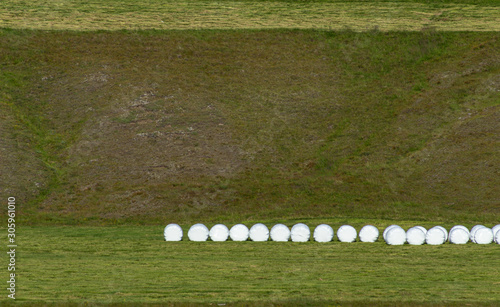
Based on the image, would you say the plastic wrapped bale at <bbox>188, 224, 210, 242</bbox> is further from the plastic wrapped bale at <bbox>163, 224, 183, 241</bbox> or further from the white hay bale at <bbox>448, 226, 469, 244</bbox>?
the white hay bale at <bbox>448, 226, 469, 244</bbox>

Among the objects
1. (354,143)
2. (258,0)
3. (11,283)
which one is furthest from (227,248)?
(258,0)

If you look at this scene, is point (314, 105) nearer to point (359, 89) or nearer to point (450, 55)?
point (359, 89)

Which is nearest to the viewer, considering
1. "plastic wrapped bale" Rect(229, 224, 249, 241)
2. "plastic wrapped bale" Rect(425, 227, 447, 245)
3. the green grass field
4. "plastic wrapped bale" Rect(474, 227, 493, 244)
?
the green grass field

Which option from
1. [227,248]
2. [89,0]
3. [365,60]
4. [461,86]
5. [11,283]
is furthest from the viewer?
[89,0]

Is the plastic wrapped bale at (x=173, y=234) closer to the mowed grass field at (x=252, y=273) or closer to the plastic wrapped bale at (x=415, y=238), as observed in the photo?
the mowed grass field at (x=252, y=273)

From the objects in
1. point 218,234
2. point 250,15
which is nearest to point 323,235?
point 218,234

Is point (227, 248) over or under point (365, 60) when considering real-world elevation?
under

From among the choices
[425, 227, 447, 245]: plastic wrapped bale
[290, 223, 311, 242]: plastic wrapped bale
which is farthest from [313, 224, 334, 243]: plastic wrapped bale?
[425, 227, 447, 245]: plastic wrapped bale
